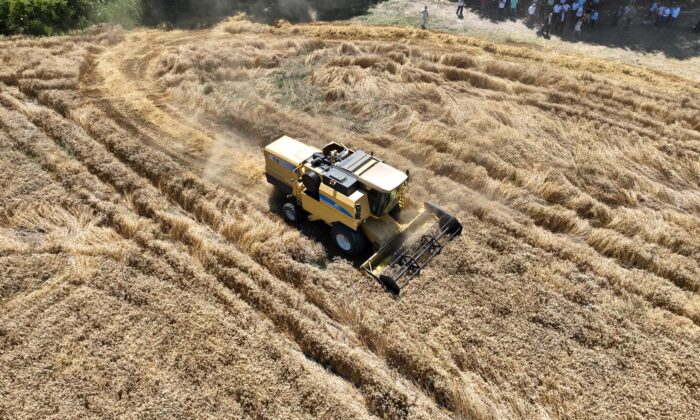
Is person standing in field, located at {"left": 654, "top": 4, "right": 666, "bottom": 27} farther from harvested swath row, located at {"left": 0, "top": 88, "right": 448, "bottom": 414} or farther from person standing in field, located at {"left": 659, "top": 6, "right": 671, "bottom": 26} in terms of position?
harvested swath row, located at {"left": 0, "top": 88, "right": 448, "bottom": 414}

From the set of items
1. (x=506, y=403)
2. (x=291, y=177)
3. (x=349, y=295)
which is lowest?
(x=506, y=403)

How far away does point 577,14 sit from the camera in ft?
73.0

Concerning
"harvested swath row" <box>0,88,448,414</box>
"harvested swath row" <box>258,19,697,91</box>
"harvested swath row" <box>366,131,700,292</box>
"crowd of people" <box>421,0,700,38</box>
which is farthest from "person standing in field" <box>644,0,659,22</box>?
"harvested swath row" <box>0,88,448,414</box>

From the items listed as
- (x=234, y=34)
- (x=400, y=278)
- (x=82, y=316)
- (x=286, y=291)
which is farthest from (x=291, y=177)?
(x=234, y=34)

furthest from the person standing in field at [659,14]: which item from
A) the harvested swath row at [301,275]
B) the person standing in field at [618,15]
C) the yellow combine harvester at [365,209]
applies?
the harvested swath row at [301,275]

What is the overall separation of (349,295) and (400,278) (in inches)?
47.5

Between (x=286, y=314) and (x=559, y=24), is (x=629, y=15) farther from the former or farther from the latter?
(x=286, y=314)

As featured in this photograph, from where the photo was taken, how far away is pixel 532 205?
11945 mm

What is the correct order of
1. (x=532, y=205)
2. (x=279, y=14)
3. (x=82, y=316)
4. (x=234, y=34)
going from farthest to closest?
(x=279, y=14) → (x=234, y=34) → (x=532, y=205) → (x=82, y=316)

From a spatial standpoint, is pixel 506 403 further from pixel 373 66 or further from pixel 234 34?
pixel 234 34

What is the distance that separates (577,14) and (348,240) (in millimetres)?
19627

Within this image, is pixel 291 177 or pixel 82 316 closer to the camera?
pixel 82 316

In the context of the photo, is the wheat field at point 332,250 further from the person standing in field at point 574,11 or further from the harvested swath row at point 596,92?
the person standing in field at point 574,11

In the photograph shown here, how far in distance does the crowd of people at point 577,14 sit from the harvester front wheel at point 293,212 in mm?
15633
